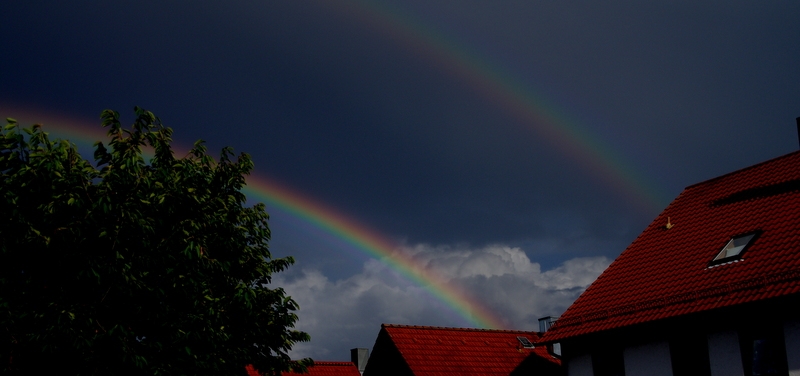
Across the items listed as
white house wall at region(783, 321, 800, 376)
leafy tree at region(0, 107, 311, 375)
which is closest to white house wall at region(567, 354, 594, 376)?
white house wall at region(783, 321, 800, 376)

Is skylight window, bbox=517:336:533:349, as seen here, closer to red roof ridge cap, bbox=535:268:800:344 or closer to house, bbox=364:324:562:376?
house, bbox=364:324:562:376

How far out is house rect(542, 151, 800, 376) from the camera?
17.2 m

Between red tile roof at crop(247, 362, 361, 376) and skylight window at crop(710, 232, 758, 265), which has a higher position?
skylight window at crop(710, 232, 758, 265)

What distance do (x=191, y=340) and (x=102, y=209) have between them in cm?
425

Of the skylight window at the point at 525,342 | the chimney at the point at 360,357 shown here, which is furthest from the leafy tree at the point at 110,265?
the chimney at the point at 360,357

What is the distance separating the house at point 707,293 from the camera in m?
17.2

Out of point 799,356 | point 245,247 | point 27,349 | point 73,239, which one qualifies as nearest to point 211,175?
point 245,247

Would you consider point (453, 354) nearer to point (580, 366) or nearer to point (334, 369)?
point (580, 366)

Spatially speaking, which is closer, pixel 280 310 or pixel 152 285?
pixel 152 285

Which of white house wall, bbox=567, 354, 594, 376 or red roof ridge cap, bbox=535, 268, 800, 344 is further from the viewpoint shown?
white house wall, bbox=567, 354, 594, 376

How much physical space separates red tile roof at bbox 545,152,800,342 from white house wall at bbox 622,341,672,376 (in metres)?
0.89

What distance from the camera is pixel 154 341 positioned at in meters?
18.0

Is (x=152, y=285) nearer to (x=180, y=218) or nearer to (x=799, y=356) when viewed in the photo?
(x=180, y=218)

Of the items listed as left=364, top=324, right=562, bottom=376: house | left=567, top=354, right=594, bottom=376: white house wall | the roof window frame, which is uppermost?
the roof window frame
